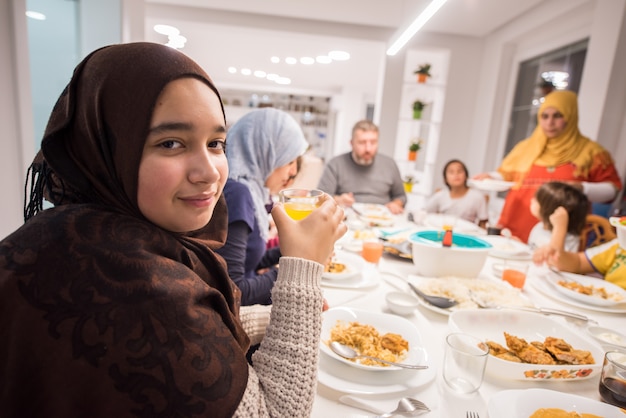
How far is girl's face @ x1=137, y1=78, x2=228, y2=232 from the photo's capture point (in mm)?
644

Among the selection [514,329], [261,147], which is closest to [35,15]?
[261,147]

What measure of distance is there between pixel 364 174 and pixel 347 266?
2.31m

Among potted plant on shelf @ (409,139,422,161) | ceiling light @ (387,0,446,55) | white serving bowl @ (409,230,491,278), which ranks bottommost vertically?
white serving bowl @ (409,230,491,278)

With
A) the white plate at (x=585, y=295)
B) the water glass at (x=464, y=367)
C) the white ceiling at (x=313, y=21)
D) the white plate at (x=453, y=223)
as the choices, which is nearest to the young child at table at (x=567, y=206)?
the white plate at (x=453, y=223)

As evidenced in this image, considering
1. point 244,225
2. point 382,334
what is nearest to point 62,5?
point 244,225

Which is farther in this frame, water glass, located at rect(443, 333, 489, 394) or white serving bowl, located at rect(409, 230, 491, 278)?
white serving bowl, located at rect(409, 230, 491, 278)

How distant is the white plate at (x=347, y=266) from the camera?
145 cm

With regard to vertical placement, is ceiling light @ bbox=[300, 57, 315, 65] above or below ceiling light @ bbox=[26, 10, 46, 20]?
above

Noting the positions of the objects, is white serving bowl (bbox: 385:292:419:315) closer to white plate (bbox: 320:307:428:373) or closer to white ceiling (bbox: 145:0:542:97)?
white plate (bbox: 320:307:428:373)

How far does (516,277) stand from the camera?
1.53m

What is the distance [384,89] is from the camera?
465 centimetres

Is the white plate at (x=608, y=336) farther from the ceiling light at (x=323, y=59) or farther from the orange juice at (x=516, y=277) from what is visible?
the ceiling light at (x=323, y=59)

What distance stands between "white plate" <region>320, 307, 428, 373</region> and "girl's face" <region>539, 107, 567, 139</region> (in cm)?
268

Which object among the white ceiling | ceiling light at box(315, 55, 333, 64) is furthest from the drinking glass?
ceiling light at box(315, 55, 333, 64)
